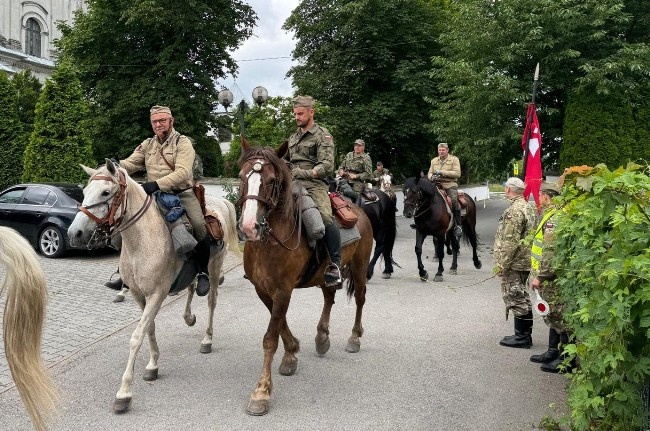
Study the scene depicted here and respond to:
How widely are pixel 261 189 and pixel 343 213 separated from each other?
183 cm

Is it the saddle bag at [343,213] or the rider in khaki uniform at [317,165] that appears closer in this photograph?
the rider in khaki uniform at [317,165]

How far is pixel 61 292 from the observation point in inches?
394

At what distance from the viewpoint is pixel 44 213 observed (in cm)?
1389

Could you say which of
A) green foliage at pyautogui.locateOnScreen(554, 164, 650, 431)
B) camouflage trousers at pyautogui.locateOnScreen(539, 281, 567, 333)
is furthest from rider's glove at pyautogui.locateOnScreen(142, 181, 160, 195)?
camouflage trousers at pyautogui.locateOnScreen(539, 281, 567, 333)

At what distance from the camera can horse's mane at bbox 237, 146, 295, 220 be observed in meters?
5.05

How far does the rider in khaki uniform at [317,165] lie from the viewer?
5973 mm

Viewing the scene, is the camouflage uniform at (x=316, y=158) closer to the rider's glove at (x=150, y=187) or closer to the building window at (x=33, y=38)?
the rider's glove at (x=150, y=187)

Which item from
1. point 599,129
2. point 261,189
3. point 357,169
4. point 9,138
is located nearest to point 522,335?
point 261,189

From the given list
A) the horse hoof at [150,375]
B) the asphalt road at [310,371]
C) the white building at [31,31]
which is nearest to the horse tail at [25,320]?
the asphalt road at [310,371]

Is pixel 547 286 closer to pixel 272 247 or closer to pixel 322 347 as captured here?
pixel 322 347

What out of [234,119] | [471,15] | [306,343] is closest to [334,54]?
[234,119]

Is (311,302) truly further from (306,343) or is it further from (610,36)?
(610,36)

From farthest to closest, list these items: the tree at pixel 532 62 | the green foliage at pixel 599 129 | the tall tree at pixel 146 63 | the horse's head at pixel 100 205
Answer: the tall tree at pixel 146 63, the green foliage at pixel 599 129, the tree at pixel 532 62, the horse's head at pixel 100 205

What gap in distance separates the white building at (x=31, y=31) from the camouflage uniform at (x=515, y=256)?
163 ft
